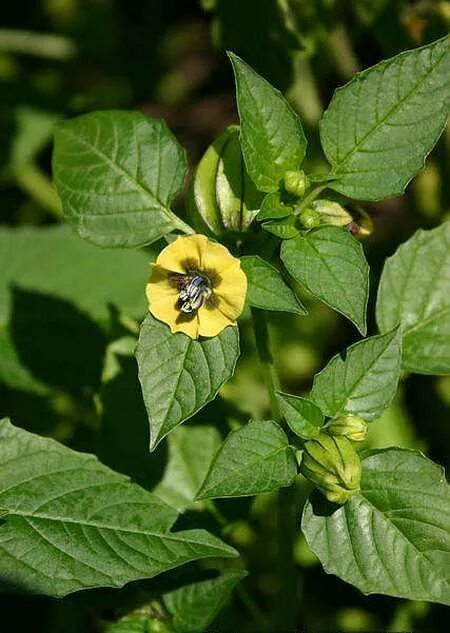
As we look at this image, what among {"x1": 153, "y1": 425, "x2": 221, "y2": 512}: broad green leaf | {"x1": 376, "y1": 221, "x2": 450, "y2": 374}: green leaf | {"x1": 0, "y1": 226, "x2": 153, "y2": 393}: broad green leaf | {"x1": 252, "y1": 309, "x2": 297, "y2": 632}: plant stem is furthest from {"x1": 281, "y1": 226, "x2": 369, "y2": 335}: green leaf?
{"x1": 0, "y1": 226, "x2": 153, "y2": 393}: broad green leaf

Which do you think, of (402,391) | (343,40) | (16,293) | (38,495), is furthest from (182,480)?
(343,40)

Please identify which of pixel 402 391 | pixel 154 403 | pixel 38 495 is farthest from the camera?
pixel 402 391

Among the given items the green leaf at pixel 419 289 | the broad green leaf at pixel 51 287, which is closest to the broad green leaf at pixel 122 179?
the green leaf at pixel 419 289

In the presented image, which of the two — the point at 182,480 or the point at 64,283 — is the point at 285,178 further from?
the point at 64,283

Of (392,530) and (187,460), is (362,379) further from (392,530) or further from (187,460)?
(187,460)

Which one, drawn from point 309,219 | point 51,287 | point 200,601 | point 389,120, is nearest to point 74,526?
point 200,601

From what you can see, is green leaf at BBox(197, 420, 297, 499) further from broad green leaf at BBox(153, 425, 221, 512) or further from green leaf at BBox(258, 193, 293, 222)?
broad green leaf at BBox(153, 425, 221, 512)
